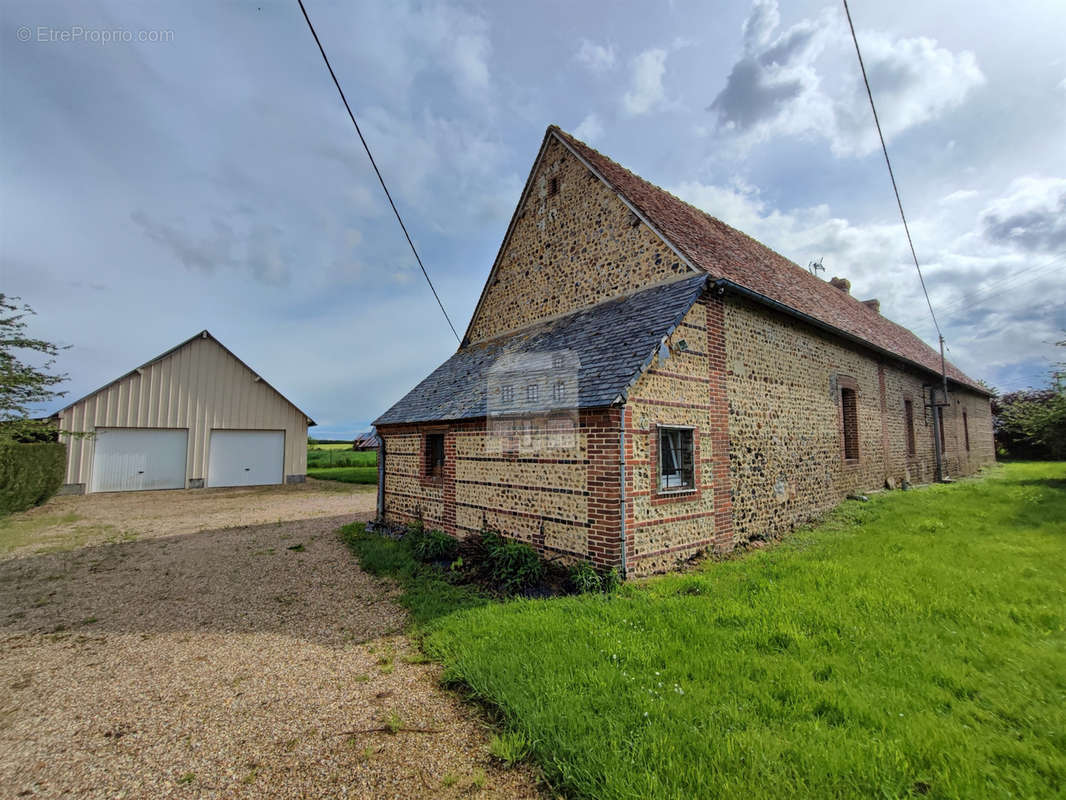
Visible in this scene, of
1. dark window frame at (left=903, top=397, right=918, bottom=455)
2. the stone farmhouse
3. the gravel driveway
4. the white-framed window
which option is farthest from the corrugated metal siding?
dark window frame at (left=903, top=397, right=918, bottom=455)

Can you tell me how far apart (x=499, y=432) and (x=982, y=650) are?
604 centimetres

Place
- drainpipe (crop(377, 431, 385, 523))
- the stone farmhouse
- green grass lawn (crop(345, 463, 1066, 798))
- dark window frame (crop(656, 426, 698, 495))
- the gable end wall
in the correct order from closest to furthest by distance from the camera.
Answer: green grass lawn (crop(345, 463, 1066, 798))
the stone farmhouse
dark window frame (crop(656, 426, 698, 495))
the gable end wall
drainpipe (crop(377, 431, 385, 523))

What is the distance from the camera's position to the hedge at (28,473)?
13016mm

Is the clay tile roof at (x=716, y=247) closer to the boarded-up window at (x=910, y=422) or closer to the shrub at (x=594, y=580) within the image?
the boarded-up window at (x=910, y=422)

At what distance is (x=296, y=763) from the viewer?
294 centimetres

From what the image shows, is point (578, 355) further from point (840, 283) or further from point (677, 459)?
point (840, 283)

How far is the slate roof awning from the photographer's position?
643cm

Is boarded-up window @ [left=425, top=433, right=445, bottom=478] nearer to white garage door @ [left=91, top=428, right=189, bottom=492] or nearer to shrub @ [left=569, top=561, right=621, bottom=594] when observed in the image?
shrub @ [left=569, top=561, right=621, bottom=594]

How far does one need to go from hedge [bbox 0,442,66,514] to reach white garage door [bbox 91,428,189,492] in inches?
78.1

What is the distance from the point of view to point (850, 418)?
1137cm

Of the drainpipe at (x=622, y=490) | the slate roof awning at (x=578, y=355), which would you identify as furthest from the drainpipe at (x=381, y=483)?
the drainpipe at (x=622, y=490)

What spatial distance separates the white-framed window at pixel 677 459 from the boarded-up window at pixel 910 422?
439 inches

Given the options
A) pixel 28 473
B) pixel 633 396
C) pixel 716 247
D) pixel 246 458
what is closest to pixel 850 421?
pixel 716 247

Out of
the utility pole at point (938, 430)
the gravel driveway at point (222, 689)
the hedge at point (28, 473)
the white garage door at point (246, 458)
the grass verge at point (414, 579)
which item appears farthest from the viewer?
the white garage door at point (246, 458)
